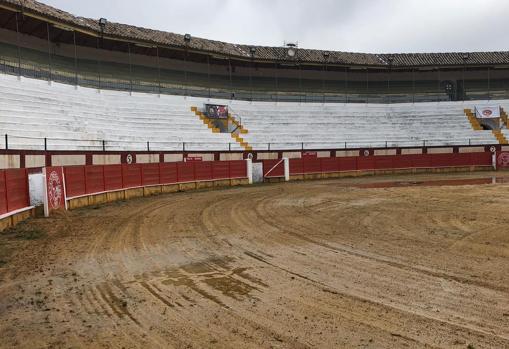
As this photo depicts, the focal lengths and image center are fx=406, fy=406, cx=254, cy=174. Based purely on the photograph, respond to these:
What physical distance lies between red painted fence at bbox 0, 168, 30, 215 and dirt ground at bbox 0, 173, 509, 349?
80 cm

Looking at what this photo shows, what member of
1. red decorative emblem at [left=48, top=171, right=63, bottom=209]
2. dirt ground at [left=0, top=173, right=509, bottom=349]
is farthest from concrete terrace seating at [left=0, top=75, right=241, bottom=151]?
dirt ground at [left=0, top=173, right=509, bottom=349]

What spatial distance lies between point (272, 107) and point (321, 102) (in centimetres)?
484

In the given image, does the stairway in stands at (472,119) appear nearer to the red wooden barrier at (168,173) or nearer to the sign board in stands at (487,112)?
the sign board in stands at (487,112)

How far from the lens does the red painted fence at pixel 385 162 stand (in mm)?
25297

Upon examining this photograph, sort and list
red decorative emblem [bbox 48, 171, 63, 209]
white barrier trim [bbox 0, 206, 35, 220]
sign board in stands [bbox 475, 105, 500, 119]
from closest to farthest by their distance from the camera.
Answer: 1. white barrier trim [bbox 0, 206, 35, 220]
2. red decorative emblem [bbox 48, 171, 63, 209]
3. sign board in stands [bbox 475, 105, 500, 119]

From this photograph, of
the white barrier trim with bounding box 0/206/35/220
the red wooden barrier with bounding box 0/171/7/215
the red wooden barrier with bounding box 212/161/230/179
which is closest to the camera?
the white barrier trim with bounding box 0/206/35/220

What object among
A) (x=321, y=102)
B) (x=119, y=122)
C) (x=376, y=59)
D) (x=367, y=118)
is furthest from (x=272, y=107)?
(x=119, y=122)

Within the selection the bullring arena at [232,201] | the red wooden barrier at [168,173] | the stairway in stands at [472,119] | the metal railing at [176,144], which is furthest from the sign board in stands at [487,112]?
the red wooden barrier at [168,173]

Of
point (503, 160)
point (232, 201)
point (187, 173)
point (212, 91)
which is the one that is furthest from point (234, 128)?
point (503, 160)

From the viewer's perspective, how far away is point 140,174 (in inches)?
658

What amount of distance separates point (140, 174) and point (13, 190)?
Result: 6.98 metres

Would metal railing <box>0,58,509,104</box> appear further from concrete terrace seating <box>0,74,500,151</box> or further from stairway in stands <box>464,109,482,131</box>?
stairway in stands <box>464,109,482,131</box>

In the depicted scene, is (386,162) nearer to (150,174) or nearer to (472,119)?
(472,119)

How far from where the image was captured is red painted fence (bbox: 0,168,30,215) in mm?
9248
